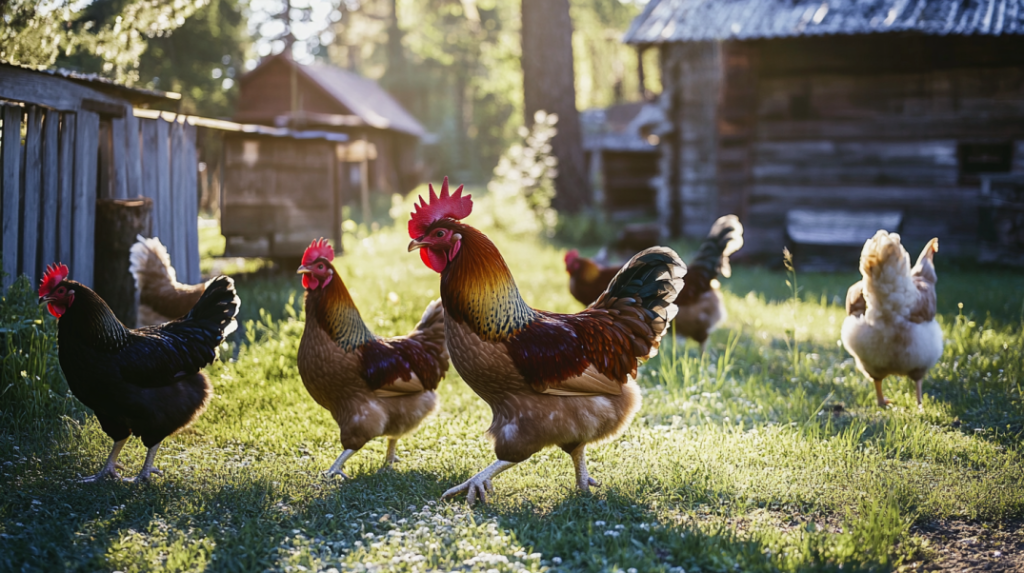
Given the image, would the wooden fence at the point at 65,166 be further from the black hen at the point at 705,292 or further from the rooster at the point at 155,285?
the black hen at the point at 705,292

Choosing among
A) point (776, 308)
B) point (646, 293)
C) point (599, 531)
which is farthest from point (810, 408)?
point (776, 308)

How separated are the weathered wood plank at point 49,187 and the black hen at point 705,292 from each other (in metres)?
5.70

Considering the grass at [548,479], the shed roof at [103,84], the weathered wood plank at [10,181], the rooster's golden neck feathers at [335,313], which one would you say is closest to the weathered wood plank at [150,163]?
the shed roof at [103,84]

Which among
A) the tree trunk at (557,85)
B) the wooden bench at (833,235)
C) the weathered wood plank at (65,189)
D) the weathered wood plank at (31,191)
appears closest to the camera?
the weathered wood plank at (31,191)

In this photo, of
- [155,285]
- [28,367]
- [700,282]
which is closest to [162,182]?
[155,285]

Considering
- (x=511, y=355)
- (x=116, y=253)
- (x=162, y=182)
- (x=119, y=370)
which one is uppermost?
(x=162, y=182)

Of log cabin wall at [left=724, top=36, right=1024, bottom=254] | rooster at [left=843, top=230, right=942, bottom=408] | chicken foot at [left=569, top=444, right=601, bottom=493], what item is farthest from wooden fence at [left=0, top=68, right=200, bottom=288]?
log cabin wall at [left=724, top=36, right=1024, bottom=254]

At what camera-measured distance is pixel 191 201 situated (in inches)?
326

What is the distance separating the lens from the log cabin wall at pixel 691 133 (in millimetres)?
14969

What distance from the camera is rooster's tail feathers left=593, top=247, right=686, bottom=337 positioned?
14.4 ft

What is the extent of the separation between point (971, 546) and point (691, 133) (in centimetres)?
1242

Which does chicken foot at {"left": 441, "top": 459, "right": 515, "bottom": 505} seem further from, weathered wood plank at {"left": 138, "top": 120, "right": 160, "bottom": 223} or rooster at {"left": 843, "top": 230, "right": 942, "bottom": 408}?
weathered wood plank at {"left": 138, "top": 120, "right": 160, "bottom": 223}

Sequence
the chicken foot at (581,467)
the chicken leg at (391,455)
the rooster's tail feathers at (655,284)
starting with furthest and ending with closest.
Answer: the chicken leg at (391,455) → the rooster's tail feathers at (655,284) → the chicken foot at (581,467)

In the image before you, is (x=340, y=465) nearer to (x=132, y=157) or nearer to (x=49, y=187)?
(x=49, y=187)
